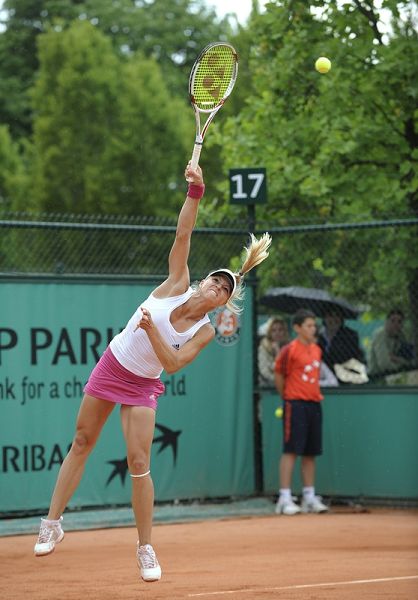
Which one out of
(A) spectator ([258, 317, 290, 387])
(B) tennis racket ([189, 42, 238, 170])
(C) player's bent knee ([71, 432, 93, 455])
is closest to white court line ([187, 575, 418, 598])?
(C) player's bent knee ([71, 432, 93, 455])

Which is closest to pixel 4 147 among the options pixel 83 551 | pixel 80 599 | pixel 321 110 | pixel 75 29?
pixel 75 29

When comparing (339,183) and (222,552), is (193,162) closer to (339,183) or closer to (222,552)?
(222,552)

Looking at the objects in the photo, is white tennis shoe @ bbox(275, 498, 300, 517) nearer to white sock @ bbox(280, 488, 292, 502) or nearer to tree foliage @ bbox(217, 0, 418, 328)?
white sock @ bbox(280, 488, 292, 502)

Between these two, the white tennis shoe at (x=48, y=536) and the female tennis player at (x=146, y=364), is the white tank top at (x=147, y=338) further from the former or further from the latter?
the white tennis shoe at (x=48, y=536)

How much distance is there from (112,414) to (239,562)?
8.60ft

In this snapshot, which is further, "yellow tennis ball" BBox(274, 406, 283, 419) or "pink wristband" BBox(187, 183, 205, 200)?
"yellow tennis ball" BBox(274, 406, 283, 419)

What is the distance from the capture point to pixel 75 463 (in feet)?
22.5

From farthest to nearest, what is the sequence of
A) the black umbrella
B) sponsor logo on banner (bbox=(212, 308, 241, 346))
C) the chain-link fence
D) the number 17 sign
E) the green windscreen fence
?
1. the black umbrella
2. the number 17 sign
3. sponsor logo on banner (bbox=(212, 308, 241, 346))
4. the chain-link fence
5. the green windscreen fence

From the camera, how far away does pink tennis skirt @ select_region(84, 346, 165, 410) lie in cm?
672

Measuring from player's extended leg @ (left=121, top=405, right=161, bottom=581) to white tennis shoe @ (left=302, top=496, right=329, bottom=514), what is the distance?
4166 millimetres

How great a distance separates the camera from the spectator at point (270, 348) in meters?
11.4

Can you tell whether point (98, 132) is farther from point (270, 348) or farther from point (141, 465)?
point (141, 465)

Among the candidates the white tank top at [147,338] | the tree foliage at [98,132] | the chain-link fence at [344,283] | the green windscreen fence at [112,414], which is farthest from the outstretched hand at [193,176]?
the tree foliage at [98,132]

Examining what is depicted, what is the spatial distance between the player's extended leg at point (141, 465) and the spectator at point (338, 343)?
4804 mm
